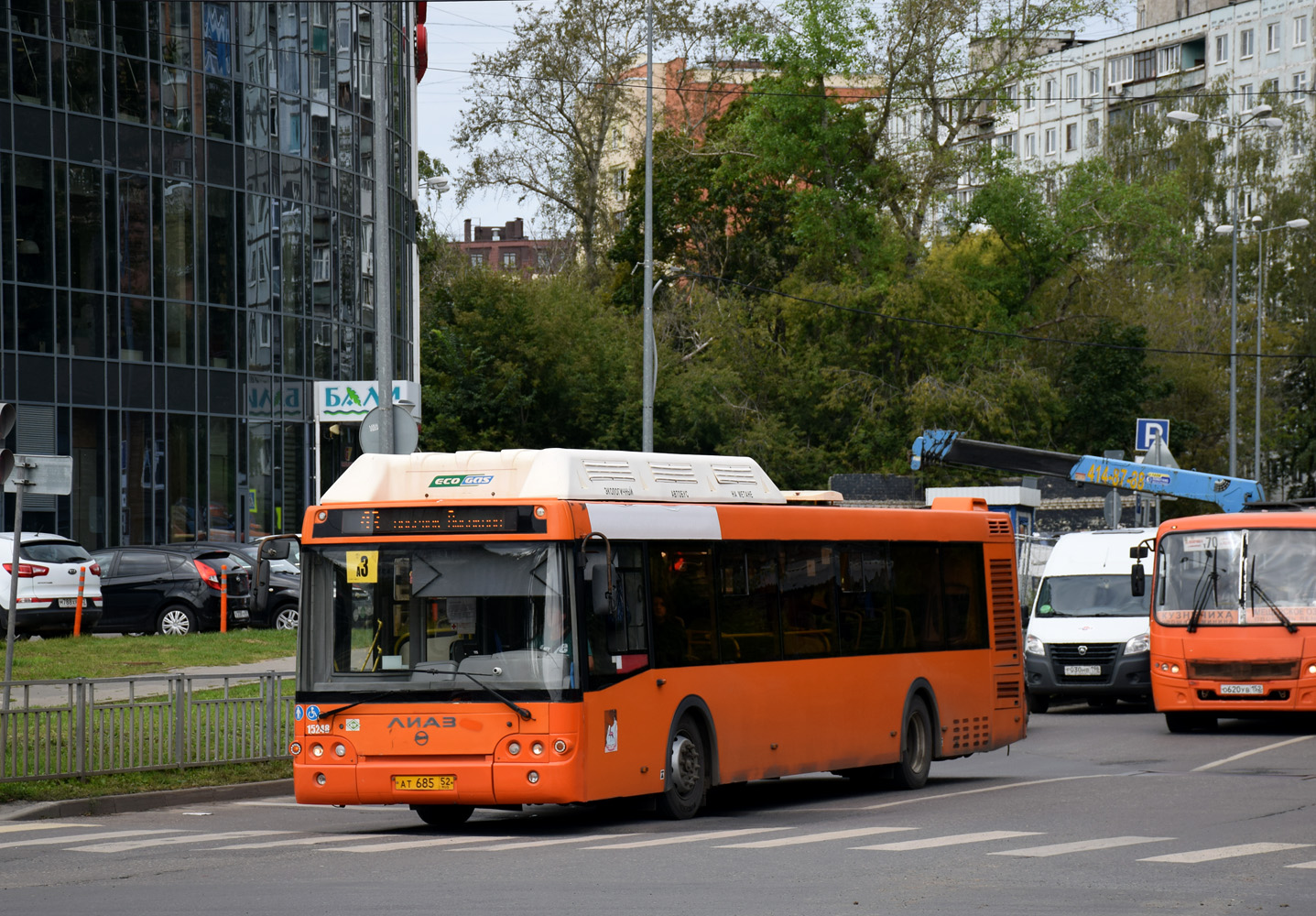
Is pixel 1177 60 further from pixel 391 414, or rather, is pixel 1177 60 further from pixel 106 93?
pixel 391 414

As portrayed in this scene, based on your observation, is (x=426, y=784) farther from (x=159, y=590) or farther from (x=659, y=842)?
(x=159, y=590)

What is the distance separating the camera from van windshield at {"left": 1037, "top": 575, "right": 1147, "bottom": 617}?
25.3 metres

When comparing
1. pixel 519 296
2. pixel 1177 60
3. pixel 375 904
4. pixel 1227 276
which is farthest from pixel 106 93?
pixel 1177 60

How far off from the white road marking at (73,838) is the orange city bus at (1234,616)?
12164mm

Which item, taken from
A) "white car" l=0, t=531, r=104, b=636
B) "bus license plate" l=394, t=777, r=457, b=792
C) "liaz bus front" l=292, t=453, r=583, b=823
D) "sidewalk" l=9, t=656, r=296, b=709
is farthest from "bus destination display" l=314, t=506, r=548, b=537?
"white car" l=0, t=531, r=104, b=636

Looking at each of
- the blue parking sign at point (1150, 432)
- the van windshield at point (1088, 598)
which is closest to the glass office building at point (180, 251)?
the van windshield at point (1088, 598)

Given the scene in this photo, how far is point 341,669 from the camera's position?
12.5 m

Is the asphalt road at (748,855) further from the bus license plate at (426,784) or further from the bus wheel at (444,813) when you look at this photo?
the bus license plate at (426,784)

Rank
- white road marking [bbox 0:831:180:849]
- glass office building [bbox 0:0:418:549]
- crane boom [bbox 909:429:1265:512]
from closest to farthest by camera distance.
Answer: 1. white road marking [bbox 0:831:180:849]
2. crane boom [bbox 909:429:1265:512]
3. glass office building [bbox 0:0:418:549]

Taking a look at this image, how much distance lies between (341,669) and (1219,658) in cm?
1183

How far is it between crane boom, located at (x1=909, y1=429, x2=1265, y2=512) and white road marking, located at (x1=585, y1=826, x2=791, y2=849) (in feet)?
59.0

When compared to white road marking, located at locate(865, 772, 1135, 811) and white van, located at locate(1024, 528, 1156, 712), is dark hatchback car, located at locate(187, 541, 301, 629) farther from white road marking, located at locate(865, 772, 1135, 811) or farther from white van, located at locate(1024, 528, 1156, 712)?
white road marking, located at locate(865, 772, 1135, 811)

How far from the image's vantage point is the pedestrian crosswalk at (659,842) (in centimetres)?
1084

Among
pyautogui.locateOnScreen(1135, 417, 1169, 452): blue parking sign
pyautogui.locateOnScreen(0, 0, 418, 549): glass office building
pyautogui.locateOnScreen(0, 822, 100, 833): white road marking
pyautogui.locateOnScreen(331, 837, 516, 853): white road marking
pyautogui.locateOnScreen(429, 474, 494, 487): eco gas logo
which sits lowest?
pyautogui.locateOnScreen(0, 822, 100, 833): white road marking
